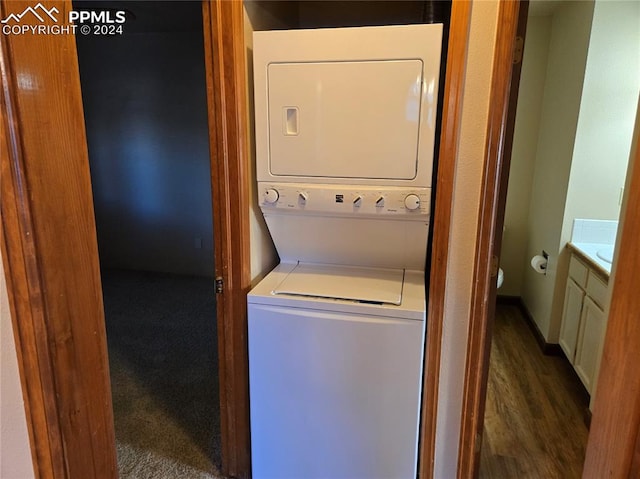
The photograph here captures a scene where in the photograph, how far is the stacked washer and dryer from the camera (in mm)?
1559

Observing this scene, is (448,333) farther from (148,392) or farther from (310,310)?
(148,392)

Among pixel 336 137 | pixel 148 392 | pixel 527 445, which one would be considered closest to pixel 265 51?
pixel 336 137

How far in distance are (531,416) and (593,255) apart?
3.15 feet

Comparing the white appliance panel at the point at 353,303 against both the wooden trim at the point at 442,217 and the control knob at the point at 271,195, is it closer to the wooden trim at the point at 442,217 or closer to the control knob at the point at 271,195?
the wooden trim at the point at 442,217

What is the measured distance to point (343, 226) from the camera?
5.95 feet

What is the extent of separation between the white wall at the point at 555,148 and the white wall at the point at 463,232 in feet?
5.60

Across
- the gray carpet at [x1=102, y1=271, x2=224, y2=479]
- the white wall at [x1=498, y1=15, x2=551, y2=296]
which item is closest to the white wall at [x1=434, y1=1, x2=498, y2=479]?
the gray carpet at [x1=102, y1=271, x2=224, y2=479]

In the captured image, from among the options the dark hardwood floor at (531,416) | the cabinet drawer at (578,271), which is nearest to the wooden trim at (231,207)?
the dark hardwood floor at (531,416)

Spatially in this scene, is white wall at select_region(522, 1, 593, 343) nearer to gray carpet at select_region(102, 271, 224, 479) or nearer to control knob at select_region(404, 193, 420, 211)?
control knob at select_region(404, 193, 420, 211)

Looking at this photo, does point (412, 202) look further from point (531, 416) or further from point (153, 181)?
point (153, 181)

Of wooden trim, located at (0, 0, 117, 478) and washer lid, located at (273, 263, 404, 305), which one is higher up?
wooden trim, located at (0, 0, 117, 478)

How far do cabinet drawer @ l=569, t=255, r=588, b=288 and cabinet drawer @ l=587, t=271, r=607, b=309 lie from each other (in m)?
0.08

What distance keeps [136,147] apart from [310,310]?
340 cm

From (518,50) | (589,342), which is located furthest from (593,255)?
(518,50)
